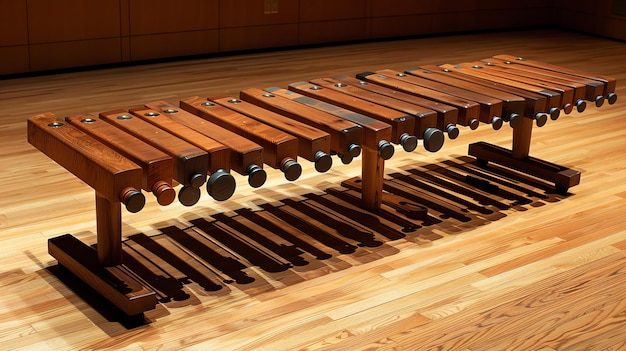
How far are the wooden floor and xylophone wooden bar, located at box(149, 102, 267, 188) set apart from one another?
33 cm

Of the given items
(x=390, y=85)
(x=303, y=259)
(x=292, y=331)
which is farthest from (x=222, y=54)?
(x=292, y=331)

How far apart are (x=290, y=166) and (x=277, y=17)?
3.46 m

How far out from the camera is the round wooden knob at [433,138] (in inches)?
101

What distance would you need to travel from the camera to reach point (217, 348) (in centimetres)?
205

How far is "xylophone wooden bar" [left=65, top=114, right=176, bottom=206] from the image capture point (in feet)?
6.93

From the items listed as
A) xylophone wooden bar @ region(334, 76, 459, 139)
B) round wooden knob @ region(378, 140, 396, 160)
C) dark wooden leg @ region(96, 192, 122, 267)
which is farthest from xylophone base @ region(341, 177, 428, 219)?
dark wooden leg @ region(96, 192, 122, 267)

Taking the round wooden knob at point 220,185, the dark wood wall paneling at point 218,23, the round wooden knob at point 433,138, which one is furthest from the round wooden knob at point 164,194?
the dark wood wall paneling at point 218,23

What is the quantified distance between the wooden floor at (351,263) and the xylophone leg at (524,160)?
41 mm

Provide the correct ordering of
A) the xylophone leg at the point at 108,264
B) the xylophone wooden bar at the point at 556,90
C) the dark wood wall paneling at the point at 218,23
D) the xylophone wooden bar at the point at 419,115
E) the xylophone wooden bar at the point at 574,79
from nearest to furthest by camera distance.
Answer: the xylophone leg at the point at 108,264 → the xylophone wooden bar at the point at 419,115 → the xylophone wooden bar at the point at 556,90 → the xylophone wooden bar at the point at 574,79 → the dark wood wall paneling at the point at 218,23

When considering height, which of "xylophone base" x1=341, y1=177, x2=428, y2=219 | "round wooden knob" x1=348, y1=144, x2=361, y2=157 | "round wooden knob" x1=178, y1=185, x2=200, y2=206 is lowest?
"xylophone base" x1=341, y1=177, x2=428, y2=219

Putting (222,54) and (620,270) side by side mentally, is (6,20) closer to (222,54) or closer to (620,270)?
(222,54)

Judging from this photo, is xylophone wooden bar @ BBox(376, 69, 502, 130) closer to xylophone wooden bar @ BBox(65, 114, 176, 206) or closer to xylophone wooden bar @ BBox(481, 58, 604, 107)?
xylophone wooden bar @ BBox(481, 58, 604, 107)

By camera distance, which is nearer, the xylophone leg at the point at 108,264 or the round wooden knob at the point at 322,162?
the xylophone leg at the point at 108,264

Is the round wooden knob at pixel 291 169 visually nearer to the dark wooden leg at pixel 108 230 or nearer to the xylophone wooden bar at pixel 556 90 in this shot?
the dark wooden leg at pixel 108 230
